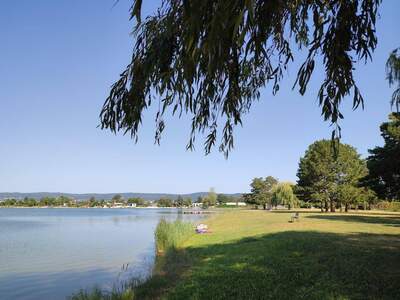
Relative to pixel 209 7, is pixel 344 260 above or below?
below

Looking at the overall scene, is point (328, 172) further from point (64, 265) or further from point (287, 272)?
point (287, 272)

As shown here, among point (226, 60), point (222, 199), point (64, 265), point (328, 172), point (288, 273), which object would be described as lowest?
point (64, 265)

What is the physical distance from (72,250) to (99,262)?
634cm

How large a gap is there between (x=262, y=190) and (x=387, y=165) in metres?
84.8

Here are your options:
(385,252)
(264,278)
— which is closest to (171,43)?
(264,278)

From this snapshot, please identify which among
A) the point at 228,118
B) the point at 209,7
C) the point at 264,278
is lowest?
the point at 264,278

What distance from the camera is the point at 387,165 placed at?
31891 millimetres

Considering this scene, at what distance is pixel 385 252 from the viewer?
14195 millimetres

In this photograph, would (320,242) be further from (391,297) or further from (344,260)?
(391,297)

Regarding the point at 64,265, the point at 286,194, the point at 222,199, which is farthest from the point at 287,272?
the point at 222,199

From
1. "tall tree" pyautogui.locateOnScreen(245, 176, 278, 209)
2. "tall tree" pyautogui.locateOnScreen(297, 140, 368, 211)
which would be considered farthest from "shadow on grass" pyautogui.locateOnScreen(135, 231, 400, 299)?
"tall tree" pyautogui.locateOnScreen(245, 176, 278, 209)

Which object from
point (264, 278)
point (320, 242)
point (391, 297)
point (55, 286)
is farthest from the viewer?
point (320, 242)

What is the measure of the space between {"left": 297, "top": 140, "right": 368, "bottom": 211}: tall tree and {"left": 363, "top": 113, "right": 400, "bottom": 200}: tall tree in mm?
22208

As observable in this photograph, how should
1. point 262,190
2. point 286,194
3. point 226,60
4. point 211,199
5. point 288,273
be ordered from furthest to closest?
point 211,199 → point 262,190 → point 286,194 → point 288,273 → point 226,60
